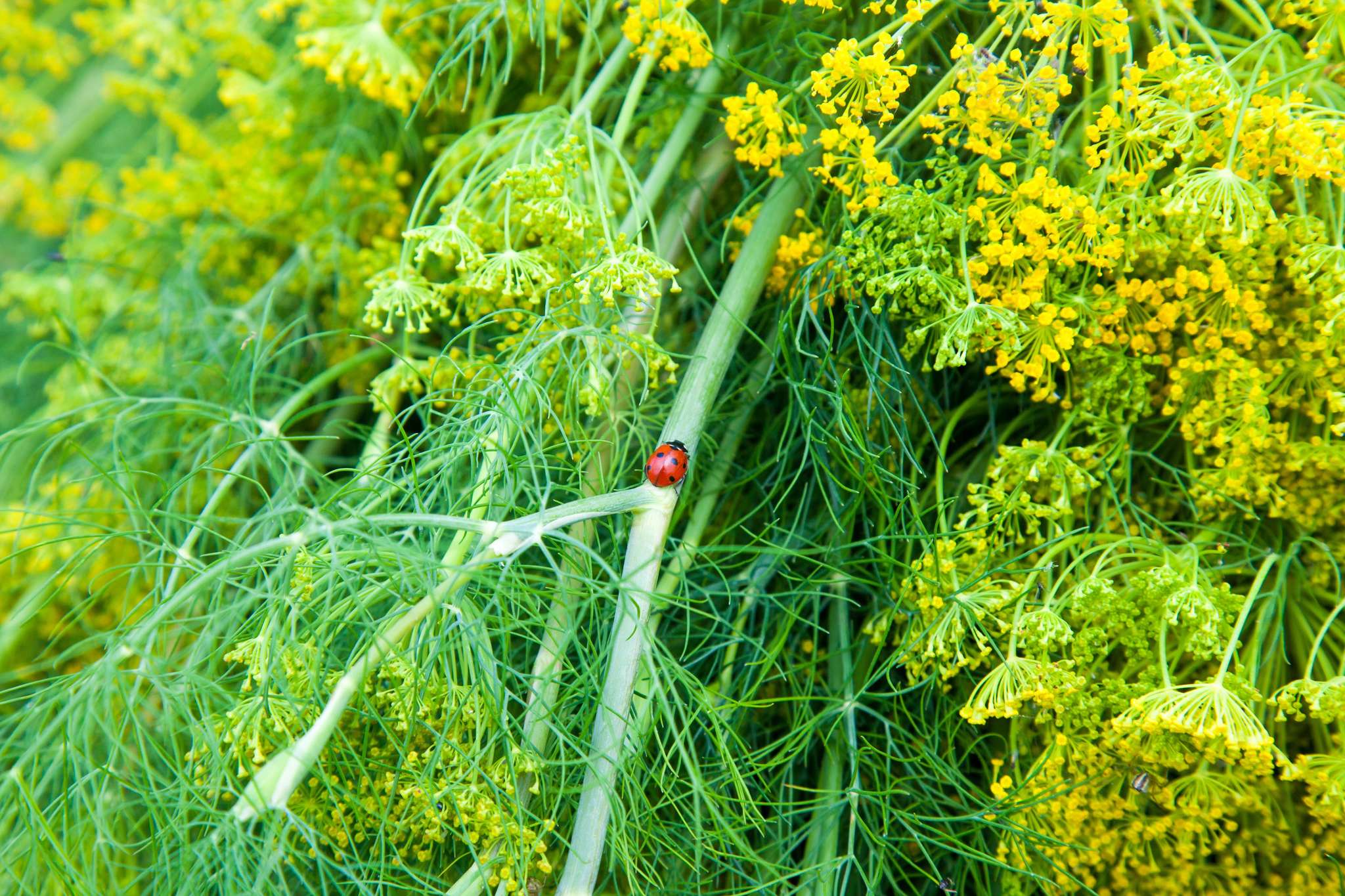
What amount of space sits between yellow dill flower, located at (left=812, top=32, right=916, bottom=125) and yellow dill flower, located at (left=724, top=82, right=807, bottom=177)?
7 centimetres

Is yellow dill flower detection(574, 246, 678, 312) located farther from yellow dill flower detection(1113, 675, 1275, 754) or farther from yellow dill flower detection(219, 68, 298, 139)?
yellow dill flower detection(219, 68, 298, 139)

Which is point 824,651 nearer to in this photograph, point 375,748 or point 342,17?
point 375,748

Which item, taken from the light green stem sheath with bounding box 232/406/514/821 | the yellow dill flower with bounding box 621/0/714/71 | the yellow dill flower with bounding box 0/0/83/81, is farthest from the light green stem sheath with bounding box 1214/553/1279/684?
the yellow dill flower with bounding box 0/0/83/81

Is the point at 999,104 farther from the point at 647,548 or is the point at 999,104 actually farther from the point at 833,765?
the point at 833,765

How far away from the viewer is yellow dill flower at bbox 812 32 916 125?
1.07 metres

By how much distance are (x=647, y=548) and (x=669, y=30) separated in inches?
26.5

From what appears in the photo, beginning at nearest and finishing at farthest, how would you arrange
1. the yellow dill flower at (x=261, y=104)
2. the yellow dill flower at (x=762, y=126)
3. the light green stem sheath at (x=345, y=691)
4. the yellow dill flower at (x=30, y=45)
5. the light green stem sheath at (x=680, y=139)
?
the light green stem sheath at (x=345, y=691) → the yellow dill flower at (x=762, y=126) → the light green stem sheath at (x=680, y=139) → the yellow dill flower at (x=261, y=104) → the yellow dill flower at (x=30, y=45)

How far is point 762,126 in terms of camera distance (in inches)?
47.6

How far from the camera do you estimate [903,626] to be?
1275 millimetres

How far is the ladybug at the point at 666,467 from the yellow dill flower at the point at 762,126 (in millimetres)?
383

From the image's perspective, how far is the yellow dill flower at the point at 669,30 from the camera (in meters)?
1.20

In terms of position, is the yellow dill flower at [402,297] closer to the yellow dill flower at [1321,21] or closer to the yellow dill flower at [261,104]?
the yellow dill flower at [261,104]

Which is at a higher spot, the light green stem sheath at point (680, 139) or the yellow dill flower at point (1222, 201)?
the yellow dill flower at point (1222, 201)

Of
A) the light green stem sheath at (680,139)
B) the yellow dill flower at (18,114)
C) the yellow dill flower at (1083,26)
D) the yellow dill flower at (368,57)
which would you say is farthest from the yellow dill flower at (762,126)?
the yellow dill flower at (18,114)
